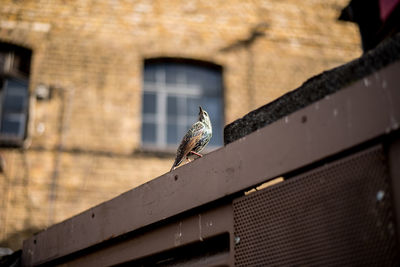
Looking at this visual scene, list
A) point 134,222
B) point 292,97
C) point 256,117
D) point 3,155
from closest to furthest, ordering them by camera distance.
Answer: point 292,97, point 256,117, point 134,222, point 3,155

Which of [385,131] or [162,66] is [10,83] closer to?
[162,66]

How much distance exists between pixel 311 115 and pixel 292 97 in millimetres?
236

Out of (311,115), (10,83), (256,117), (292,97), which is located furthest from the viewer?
(10,83)

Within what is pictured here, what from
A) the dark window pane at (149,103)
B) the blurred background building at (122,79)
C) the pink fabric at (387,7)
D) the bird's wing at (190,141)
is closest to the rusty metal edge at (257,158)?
the bird's wing at (190,141)

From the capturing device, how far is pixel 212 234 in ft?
10.5

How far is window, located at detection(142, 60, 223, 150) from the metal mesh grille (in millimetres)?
7017

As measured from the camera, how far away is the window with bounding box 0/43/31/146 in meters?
9.66

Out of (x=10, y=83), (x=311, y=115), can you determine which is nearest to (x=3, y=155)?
(x=10, y=83)

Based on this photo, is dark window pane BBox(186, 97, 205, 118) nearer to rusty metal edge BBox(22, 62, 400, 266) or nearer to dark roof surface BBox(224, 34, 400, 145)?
rusty metal edge BBox(22, 62, 400, 266)

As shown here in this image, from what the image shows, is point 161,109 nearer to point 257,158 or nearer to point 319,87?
point 257,158

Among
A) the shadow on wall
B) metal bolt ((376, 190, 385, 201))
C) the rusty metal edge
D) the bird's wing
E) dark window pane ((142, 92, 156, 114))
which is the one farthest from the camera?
dark window pane ((142, 92, 156, 114))

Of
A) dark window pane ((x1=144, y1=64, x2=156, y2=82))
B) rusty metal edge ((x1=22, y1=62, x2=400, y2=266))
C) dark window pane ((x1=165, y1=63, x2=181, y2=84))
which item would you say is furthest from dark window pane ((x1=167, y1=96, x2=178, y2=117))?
rusty metal edge ((x1=22, y1=62, x2=400, y2=266))

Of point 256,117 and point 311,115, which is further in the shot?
point 256,117

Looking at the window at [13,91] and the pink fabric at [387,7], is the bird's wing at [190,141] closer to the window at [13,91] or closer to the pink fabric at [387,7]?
the pink fabric at [387,7]
